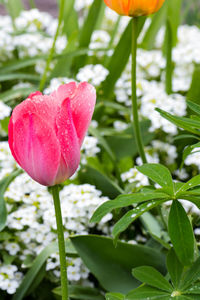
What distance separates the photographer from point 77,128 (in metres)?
0.77

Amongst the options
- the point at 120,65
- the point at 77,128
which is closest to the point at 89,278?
the point at 77,128

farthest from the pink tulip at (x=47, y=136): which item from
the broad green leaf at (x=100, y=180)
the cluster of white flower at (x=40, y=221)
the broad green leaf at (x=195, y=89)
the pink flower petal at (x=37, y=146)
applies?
the broad green leaf at (x=195, y=89)

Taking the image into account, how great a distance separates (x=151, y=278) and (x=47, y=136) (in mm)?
290

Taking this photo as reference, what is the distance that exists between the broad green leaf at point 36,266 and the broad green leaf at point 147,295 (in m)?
0.35

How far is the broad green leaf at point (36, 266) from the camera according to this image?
1146mm

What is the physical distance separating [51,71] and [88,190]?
31.7 inches

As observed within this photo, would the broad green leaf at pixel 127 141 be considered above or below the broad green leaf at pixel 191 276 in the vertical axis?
below

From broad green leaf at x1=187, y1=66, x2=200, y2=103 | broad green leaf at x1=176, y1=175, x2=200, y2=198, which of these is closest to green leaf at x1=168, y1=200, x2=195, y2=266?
broad green leaf at x1=176, y1=175, x2=200, y2=198

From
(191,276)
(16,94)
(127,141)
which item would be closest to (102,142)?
(127,141)

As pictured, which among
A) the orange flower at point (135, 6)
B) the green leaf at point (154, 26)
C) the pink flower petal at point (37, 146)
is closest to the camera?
the pink flower petal at point (37, 146)

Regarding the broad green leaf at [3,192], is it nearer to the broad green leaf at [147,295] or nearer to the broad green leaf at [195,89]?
the broad green leaf at [147,295]

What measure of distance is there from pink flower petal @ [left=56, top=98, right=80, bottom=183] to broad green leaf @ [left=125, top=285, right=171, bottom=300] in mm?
211

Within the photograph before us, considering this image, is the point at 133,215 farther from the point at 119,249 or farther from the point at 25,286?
the point at 25,286

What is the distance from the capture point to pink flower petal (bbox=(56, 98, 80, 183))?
0.74m
